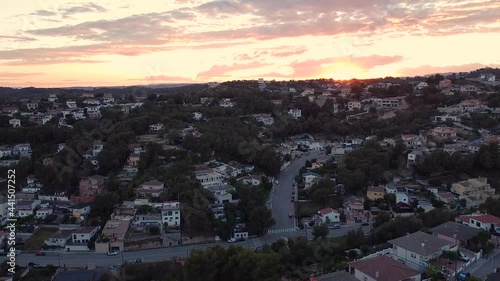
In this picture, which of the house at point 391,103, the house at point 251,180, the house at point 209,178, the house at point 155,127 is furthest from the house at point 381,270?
the house at point 391,103

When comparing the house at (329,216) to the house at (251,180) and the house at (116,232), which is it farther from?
the house at (116,232)

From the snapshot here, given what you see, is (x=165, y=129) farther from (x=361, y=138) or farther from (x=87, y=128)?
(x=361, y=138)

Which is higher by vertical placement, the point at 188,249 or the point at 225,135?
the point at 225,135

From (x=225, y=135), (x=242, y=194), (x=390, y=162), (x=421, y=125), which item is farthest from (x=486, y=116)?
(x=242, y=194)

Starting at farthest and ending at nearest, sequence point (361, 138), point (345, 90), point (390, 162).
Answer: point (345, 90)
point (361, 138)
point (390, 162)

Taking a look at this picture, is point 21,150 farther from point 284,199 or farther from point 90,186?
point 284,199

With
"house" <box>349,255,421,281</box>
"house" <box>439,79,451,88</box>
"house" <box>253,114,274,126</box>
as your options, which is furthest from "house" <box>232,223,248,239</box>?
"house" <box>439,79,451,88</box>
